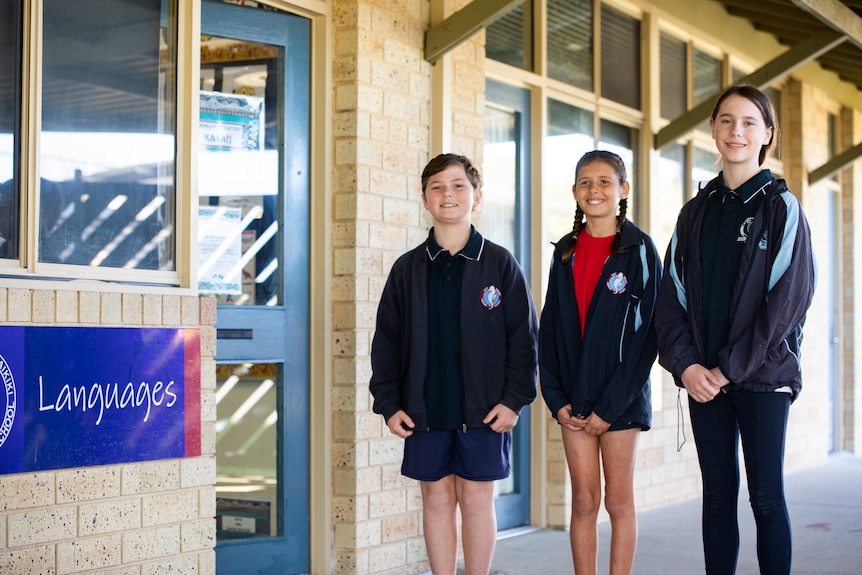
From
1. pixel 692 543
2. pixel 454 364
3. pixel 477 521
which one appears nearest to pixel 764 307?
pixel 454 364

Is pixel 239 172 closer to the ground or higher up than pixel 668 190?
closer to the ground

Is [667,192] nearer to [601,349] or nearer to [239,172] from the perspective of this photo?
[239,172]

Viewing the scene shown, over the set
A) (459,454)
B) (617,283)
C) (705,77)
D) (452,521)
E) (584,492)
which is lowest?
(452,521)

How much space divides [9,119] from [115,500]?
1.35 meters

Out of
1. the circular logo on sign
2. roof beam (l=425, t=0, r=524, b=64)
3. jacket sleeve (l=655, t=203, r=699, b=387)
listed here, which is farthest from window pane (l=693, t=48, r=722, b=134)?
the circular logo on sign

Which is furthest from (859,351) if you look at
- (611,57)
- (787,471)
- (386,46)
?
(386,46)

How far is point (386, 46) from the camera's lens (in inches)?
194

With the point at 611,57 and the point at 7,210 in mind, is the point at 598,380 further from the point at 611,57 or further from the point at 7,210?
the point at 611,57

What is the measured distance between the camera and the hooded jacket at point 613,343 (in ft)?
11.6

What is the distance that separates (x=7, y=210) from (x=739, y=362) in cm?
240

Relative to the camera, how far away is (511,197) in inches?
250

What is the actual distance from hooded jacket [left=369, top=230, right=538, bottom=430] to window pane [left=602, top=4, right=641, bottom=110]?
378 cm

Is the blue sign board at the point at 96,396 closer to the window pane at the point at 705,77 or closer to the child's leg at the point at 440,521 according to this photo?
the child's leg at the point at 440,521

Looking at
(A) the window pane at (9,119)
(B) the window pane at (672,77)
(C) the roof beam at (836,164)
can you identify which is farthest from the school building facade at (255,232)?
(C) the roof beam at (836,164)
